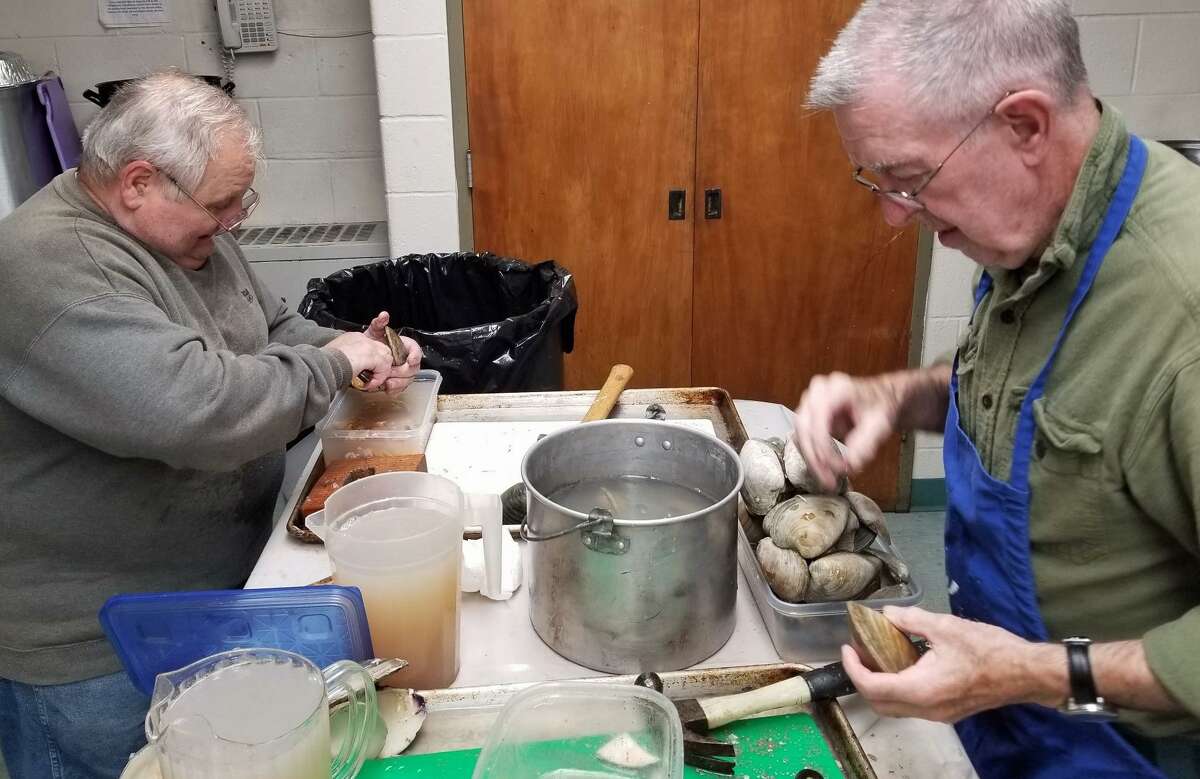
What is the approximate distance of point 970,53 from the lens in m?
0.84

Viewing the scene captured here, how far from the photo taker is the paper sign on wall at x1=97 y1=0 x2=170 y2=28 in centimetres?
274

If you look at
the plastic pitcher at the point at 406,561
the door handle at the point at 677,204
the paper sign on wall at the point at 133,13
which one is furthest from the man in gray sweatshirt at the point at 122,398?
the paper sign on wall at the point at 133,13

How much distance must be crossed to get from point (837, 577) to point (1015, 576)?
0.18 metres

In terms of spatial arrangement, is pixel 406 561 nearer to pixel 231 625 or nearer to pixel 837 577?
pixel 231 625

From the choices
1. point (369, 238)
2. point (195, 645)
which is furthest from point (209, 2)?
point (195, 645)

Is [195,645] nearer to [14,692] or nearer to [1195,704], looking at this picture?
[14,692]

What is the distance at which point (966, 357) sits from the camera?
3.53 feet

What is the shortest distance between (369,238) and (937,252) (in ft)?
5.52

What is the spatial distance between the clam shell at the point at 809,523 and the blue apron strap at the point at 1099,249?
231mm

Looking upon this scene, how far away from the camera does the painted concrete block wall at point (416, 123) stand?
2.36 meters

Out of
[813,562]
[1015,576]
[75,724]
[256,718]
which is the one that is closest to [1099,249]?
[1015,576]

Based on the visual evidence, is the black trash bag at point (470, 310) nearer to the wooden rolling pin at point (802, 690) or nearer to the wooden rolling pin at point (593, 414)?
the wooden rolling pin at point (593, 414)

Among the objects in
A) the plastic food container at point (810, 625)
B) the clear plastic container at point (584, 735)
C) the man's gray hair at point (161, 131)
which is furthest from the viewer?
the man's gray hair at point (161, 131)

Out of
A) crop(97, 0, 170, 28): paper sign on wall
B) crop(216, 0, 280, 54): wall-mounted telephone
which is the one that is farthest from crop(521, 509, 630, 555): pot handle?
crop(97, 0, 170, 28): paper sign on wall
